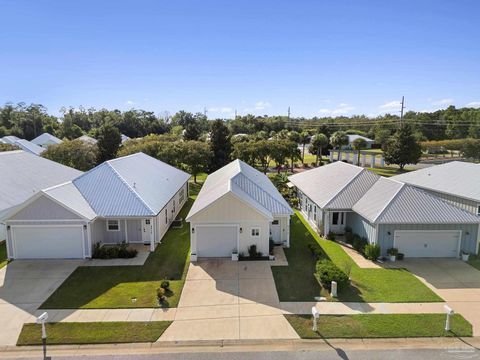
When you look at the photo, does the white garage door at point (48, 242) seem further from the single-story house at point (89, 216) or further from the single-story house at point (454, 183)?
the single-story house at point (454, 183)

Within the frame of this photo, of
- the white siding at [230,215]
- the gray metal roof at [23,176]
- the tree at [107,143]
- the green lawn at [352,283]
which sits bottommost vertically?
the green lawn at [352,283]

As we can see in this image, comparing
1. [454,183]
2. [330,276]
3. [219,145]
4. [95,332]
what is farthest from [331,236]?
[219,145]

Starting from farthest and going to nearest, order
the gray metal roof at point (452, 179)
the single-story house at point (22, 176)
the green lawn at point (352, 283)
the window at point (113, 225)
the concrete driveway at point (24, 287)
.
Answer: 1. the gray metal roof at point (452, 179)
2. the single-story house at point (22, 176)
3. the window at point (113, 225)
4. the green lawn at point (352, 283)
5. the concrete driveway at point (24, 287)

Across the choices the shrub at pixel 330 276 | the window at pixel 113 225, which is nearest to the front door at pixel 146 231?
the window at pixel 113 225

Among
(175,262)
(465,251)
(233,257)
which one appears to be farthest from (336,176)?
(175,262)

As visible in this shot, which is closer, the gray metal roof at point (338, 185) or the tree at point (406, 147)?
the gray metal roof at point (338, 185)
